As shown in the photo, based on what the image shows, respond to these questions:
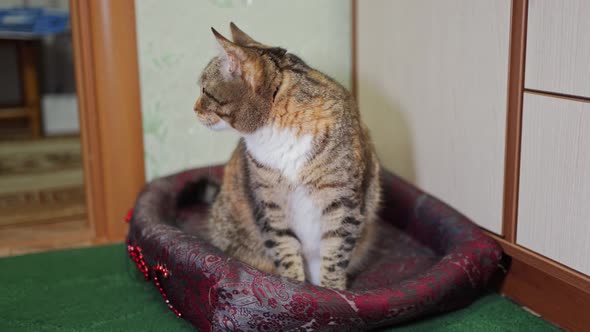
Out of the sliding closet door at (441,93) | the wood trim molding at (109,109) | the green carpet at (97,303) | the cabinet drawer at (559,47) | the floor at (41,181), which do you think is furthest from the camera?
the floor at (41,181)

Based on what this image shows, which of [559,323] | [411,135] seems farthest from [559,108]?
[411,135]

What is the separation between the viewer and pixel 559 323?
173cm

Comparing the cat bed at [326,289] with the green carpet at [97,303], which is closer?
the cat bed at [326,289]

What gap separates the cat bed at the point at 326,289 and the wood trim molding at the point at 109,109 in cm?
23

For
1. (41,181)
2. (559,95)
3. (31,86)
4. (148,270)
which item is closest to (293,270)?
(148,270)

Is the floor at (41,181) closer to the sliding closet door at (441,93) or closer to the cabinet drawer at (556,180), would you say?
the sliding closet door at (441,93)

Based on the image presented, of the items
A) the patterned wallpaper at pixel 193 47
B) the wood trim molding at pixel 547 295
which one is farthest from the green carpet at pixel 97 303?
the patterned wallpaper at pixel 193 47

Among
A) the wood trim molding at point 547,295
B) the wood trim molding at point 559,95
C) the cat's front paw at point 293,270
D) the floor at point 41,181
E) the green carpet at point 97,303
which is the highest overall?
the wood trim molding at point 559,95

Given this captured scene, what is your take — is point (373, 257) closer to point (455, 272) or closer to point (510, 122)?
point (455, 272)

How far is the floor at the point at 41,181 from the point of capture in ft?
9.46

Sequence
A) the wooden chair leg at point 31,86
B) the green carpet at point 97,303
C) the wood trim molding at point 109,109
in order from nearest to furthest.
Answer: the green carpet at point 97,303
the wood trim molding at point 109,109
the wooden chair leg at point 31,86

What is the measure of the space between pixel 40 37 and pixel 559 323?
3.94 metres

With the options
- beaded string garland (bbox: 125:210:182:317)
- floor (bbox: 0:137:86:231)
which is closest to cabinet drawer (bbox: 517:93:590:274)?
beaded string garland (bbox: 125:210:182:317)

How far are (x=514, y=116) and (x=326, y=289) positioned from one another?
716 mm
